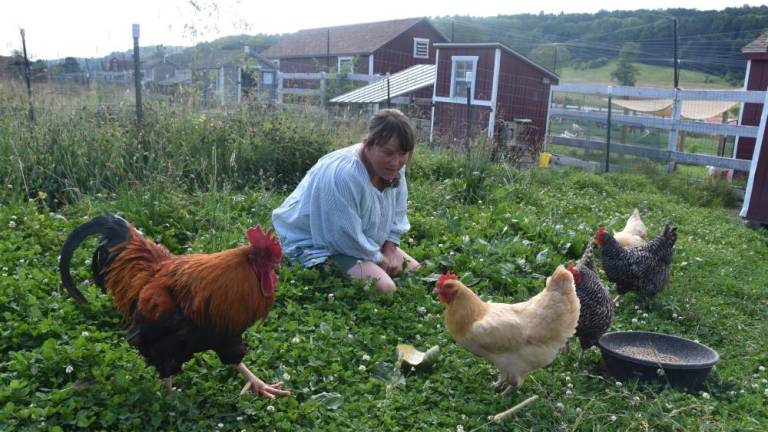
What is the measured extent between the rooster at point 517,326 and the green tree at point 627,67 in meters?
43.4

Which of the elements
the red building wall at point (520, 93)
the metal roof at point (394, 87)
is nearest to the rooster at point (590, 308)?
the metal roof at point (394, 87)

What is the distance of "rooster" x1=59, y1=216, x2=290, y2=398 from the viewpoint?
2.70 m

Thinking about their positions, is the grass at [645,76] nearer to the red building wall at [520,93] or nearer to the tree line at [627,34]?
the tree line at [627,34]

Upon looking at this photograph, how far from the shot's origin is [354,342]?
3.60 m

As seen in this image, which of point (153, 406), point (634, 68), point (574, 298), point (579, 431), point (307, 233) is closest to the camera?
point (153, 406)

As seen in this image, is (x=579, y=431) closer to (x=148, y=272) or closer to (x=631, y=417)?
(x=631, y=417)

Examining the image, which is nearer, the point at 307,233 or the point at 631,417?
the point at 631,417

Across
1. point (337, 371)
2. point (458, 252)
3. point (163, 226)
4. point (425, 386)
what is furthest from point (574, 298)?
point (163, 226)

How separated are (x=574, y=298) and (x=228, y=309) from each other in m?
1.88

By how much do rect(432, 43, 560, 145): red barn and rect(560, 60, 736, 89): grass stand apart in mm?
24525

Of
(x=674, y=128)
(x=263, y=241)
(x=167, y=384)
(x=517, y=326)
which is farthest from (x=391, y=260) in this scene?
(x=674, y=128)

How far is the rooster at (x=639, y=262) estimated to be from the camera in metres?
4.67

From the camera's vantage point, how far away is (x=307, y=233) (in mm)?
4695

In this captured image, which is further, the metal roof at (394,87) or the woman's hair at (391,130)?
the metal roof at (394,87)
